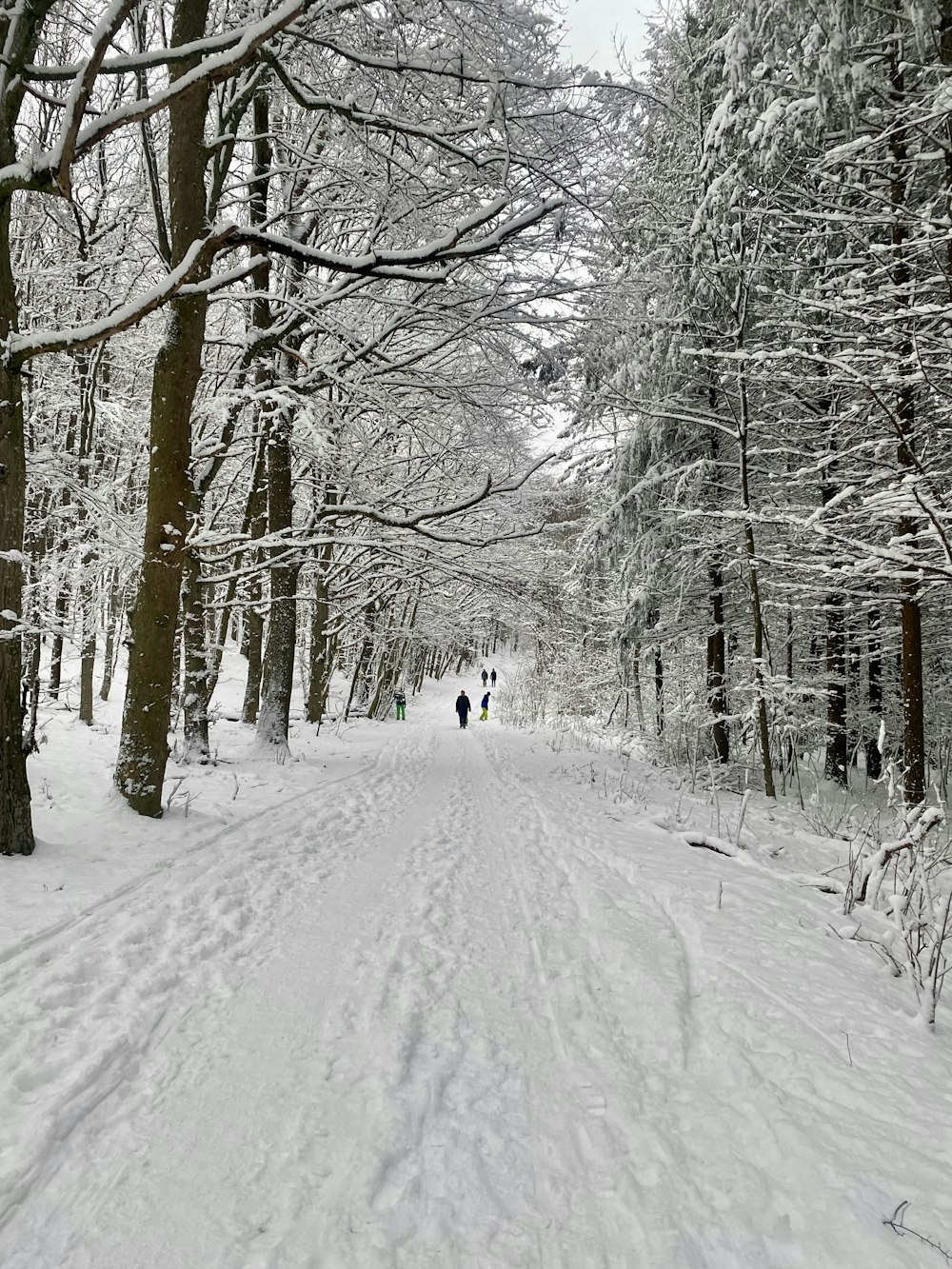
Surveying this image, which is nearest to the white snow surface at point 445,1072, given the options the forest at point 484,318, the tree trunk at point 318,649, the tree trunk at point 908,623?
the forest at point 484,318

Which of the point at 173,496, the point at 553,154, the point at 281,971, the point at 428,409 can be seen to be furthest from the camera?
the point at 428,409

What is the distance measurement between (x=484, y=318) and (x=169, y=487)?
3847 mm

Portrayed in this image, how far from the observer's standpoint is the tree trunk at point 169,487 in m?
5.95

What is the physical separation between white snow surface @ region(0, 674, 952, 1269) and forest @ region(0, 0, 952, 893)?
1321mm

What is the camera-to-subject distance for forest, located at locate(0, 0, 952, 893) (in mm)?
5301

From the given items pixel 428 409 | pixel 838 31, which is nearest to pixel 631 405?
pixel 428 409

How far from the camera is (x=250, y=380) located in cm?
995

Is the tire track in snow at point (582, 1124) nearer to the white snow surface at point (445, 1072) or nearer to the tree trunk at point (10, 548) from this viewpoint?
the white snow surface at point (445, 1072)

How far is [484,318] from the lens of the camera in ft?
22.6

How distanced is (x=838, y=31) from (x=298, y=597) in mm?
8942

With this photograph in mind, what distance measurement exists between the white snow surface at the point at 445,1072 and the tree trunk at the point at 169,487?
831 mm

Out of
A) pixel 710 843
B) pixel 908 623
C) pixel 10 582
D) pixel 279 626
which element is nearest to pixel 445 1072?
pixel 10 582

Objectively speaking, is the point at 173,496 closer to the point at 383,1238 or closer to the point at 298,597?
the point at 298,597

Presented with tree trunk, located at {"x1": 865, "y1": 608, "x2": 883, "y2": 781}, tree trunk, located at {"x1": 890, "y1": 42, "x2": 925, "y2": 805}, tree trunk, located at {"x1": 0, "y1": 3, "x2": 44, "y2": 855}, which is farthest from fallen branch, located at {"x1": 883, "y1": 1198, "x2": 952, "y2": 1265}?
tree trunk, located at {"x1": 865, "y1": 608, "x2": 883, "y2": 781}
